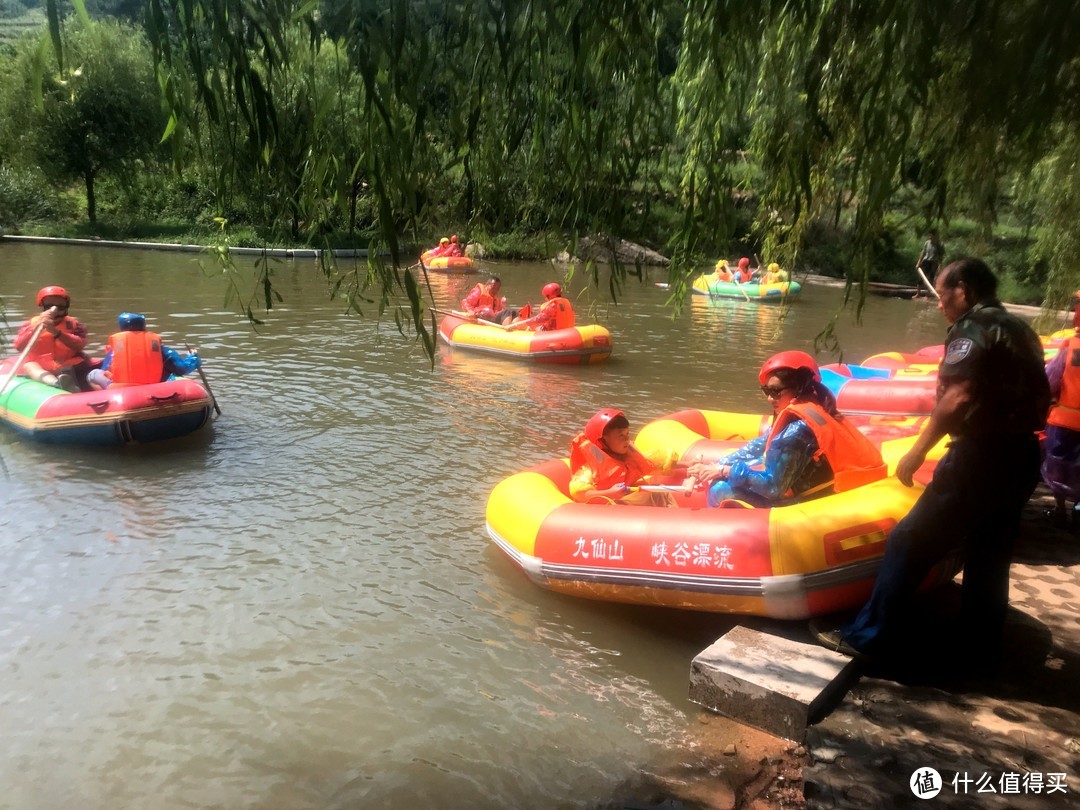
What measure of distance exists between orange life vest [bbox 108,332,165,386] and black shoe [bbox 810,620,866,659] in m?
6.02

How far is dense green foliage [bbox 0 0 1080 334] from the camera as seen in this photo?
2.23 meters

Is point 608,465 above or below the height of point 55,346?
below

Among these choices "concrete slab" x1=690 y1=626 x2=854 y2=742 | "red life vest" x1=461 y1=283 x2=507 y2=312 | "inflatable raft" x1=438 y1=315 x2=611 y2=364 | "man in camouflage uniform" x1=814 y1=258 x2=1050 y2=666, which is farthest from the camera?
"red life vest" x1=461 y1=283 x2=507 y2=312

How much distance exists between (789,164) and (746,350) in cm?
960

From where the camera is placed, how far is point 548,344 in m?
10.9

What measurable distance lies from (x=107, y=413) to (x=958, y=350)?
21.0 ft

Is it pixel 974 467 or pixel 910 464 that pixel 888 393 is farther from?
pixel 974 467

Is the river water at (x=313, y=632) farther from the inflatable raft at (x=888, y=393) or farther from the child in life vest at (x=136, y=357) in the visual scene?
the inflatable raft at (x=888, y=393)

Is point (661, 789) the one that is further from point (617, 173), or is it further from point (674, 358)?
point (674, 358)

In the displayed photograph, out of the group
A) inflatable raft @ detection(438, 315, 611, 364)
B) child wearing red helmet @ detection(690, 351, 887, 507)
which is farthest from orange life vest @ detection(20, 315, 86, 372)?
child wearing red helmet @ detection(690, 351, 887, 507)

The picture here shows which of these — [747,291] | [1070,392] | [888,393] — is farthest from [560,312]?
[747,291]

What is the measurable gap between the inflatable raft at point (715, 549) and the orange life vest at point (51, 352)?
5219mm

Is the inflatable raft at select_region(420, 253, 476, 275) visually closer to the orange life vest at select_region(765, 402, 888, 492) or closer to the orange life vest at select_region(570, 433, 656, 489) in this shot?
the orange life vest at select_region(570, 433, 656, 489)

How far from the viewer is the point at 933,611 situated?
13.3ft
